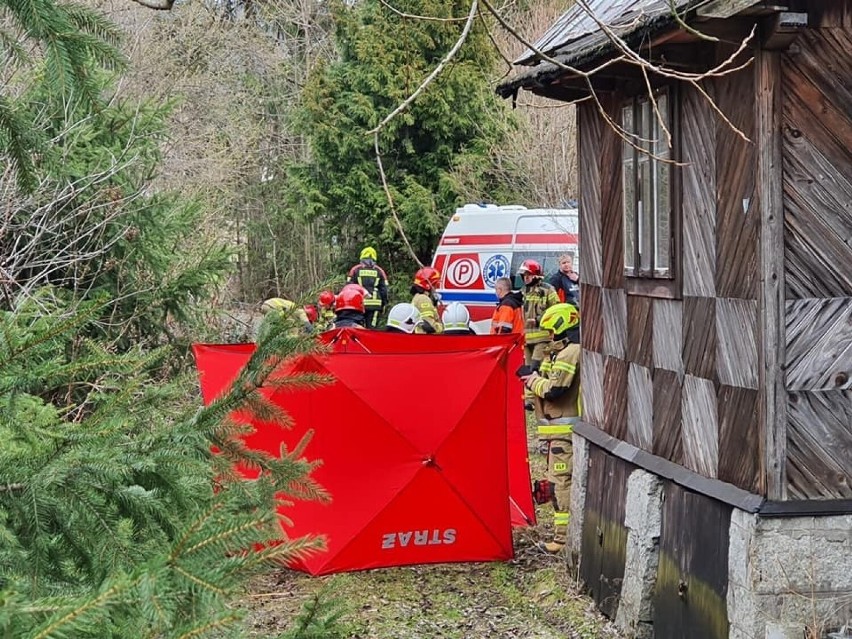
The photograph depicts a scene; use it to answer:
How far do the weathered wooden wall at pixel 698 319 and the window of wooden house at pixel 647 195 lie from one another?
8.2 inches

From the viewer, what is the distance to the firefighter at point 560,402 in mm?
10047

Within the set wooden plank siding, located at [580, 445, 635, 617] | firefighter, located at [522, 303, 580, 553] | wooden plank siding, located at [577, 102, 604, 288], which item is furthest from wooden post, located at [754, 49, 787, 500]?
firefighter, located at [522, 303, 580, 553]

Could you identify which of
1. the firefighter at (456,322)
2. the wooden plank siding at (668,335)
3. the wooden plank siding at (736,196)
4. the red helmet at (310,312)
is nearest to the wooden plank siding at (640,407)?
the wooden plank siding at (668,335)

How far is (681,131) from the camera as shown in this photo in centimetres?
733

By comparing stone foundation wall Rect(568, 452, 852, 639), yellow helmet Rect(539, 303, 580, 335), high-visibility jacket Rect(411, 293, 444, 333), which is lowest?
stone foundation wall Rect(568, 452, 852, 639)

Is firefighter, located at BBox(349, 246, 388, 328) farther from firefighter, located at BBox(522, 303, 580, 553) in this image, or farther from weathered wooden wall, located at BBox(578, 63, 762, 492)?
weathered wooden wall, located at BBox(578, 63, 762, 492)

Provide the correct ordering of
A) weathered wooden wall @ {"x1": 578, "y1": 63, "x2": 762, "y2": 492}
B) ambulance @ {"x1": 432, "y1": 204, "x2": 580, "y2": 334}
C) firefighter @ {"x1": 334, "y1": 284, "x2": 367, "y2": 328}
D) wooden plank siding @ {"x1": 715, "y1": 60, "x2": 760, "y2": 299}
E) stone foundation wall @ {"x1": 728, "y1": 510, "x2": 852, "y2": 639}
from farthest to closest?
ambulance @ {"x1": 432, "y1": 204, "x2": 580, "y2": 334}
firefighter @ {"x1": 334, "y1": 284, "x2": 367, "y2": 328}
weathered wooden wall @ {"x1": 578, "y1": 63, "x2": 762, "y2": 492}
wooden plank siding @ {"x1": 715, "y1": 60, "x2": 760, "y2": 299}
stone foundation wall @ {"x1": 728, "y1": 510, "x2": 852, "y2": 639}

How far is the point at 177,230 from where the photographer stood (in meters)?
12.6

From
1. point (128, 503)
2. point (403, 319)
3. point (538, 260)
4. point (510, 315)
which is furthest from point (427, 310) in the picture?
point (128, 503)

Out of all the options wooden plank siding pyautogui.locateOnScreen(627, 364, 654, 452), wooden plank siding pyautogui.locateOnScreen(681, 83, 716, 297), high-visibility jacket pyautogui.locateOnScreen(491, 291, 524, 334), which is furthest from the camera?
high-visibility jacket pyautogui.locateOnScreen(491, 291, 524, 334)

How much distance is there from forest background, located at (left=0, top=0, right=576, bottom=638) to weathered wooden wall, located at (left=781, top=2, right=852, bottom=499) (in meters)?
1.80

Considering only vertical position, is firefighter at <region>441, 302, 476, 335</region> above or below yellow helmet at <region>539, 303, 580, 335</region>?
below

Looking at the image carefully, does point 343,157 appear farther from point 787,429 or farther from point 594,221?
point 787,429

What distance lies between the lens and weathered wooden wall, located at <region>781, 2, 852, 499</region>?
616 centimetres
